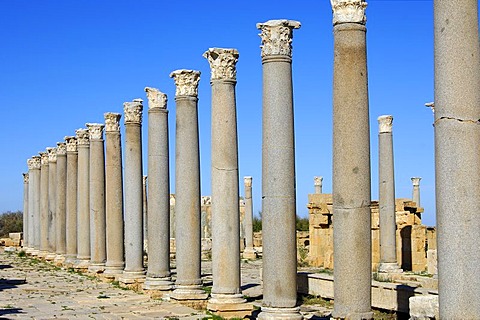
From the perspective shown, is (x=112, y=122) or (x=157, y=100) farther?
(x=112, y=122)

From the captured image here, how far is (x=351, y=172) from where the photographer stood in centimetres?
1193

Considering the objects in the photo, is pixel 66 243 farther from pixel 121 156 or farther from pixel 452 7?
pixel 452 7

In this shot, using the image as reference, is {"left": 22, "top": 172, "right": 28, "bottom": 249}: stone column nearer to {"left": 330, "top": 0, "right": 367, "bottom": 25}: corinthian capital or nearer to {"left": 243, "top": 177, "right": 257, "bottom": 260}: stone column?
{"left": 243, "top": 177, "right": 257, "bottom": 260}: stone column

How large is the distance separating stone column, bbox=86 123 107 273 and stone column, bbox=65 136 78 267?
14.4 ft

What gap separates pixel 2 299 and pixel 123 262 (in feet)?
16.3

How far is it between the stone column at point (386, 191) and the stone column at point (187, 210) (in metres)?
10.2

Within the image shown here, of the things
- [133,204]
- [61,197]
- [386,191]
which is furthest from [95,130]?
[386,191]

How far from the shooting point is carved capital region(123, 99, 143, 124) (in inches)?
976

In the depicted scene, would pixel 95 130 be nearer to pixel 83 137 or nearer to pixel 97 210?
pixel 83 137

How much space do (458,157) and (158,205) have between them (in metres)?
Result: 13.3

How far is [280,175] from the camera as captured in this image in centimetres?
1428

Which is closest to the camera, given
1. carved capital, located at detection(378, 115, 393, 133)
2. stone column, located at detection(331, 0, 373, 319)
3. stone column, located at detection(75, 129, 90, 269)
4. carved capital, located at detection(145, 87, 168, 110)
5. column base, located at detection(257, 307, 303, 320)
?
stone column, located at detection(331, 0, 373, 319)

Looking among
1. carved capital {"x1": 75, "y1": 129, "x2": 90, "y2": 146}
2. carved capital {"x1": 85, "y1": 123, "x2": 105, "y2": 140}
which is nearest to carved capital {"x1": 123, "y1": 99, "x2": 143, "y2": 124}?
carved capital {"x1": 85, "y1": 123, "x2": 105, "y2": 140}

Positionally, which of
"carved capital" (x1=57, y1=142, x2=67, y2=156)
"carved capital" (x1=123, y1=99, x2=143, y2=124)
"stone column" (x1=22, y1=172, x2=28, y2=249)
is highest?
"carved capital" (x1=123, y1=99, x2=143, y2=124)
